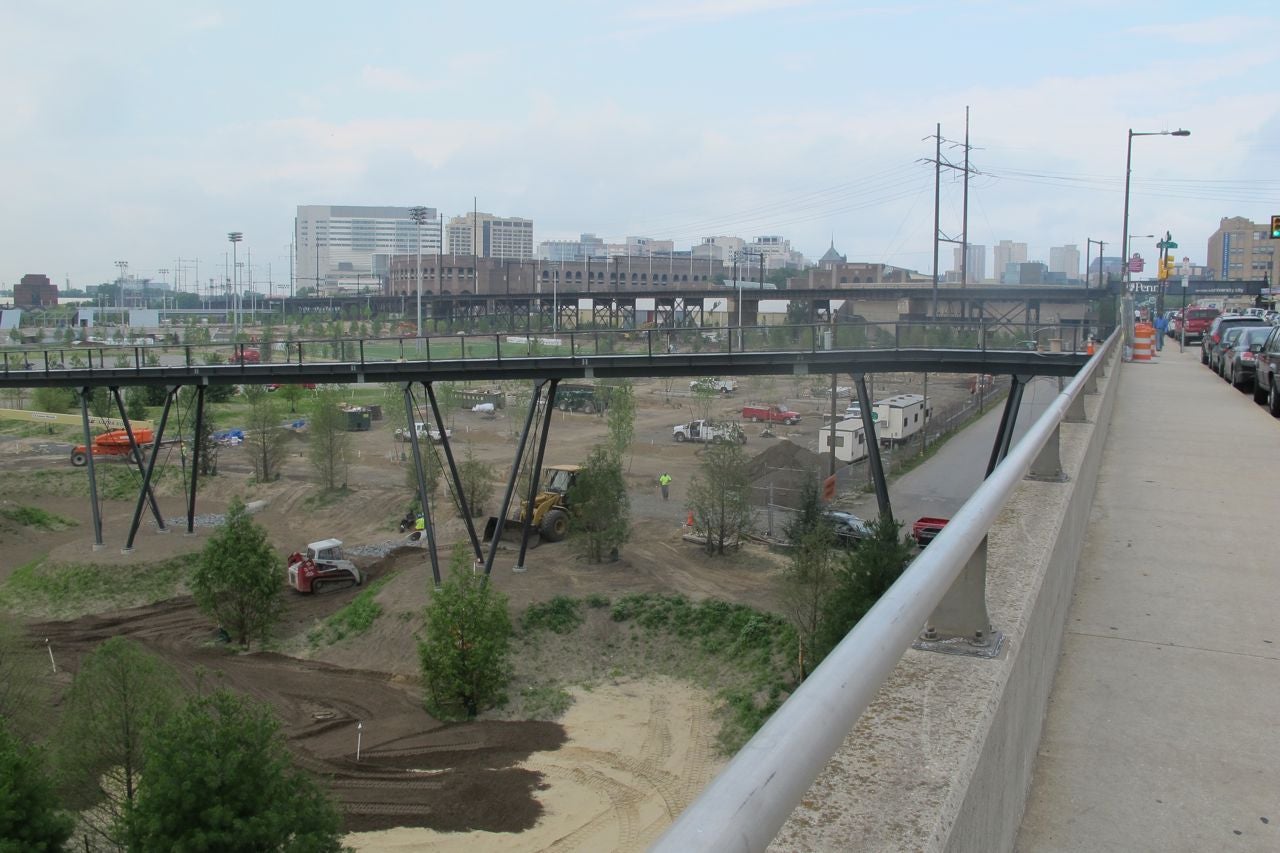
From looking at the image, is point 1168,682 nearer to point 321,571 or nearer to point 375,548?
point 321,571

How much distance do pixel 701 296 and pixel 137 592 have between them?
4267 cm

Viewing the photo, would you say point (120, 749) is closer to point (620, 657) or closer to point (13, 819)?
point (13, 819)

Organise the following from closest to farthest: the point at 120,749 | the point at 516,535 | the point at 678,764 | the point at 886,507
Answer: the point at 120,749
the point at 678,764
the point at 886,507
the point at 516,535

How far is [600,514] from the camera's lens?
33562 millimetres

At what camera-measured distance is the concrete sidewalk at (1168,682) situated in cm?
299

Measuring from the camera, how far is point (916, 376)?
220 ft

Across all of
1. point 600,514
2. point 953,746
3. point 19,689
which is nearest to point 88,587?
point 19,689

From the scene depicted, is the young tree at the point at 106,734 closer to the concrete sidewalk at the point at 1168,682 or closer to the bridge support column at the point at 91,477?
the concrete sidewalk at the point at 1168,682

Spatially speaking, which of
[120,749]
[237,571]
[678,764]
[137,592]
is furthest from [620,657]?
[137,592]

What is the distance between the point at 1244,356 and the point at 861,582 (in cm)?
844

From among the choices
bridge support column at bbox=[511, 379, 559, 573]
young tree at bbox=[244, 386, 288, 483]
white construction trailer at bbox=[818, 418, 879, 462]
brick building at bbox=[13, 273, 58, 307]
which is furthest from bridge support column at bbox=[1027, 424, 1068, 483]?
brick building at bbox=[13, 273, 58, 307]

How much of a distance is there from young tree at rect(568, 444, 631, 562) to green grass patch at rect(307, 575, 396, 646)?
282 inches

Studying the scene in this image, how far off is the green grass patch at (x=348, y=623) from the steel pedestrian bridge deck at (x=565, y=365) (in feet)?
21.5

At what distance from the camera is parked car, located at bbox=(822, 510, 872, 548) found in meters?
33.1
